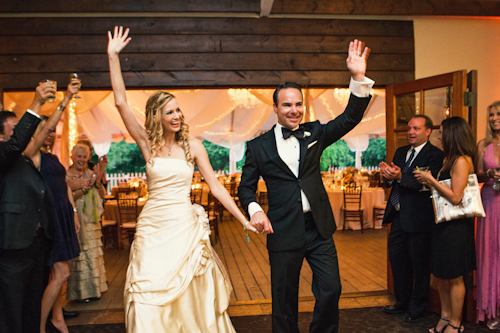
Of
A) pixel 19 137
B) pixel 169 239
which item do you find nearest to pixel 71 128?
pixel 19 137

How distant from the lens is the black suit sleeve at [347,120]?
2.33 m

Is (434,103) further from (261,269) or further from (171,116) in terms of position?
(261,269)

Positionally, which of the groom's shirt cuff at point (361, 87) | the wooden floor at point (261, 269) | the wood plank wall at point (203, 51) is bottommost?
the wooden floor at point (261, 269)

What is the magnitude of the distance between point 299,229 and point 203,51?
8.03 feet

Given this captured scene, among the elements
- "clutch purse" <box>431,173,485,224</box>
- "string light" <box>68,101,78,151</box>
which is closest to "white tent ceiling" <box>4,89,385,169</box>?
"string light" <box>68,101,78,151</box>

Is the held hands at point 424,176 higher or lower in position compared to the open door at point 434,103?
lower

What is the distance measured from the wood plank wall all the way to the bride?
1.48m

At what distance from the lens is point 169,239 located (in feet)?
8.43

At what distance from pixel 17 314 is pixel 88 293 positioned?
178 cm

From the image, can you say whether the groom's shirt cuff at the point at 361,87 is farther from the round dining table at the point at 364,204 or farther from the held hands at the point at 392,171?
the round dining table at the point at 364,204

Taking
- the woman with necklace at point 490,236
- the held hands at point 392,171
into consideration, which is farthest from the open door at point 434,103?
the held hands at point 392,171

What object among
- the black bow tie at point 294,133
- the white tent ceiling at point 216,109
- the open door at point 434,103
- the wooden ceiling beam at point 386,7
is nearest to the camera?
the black bow tie at point 294,133

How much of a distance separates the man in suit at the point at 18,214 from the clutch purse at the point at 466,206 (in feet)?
9.76

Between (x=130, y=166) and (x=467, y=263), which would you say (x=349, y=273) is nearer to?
(x=467, y=263)
